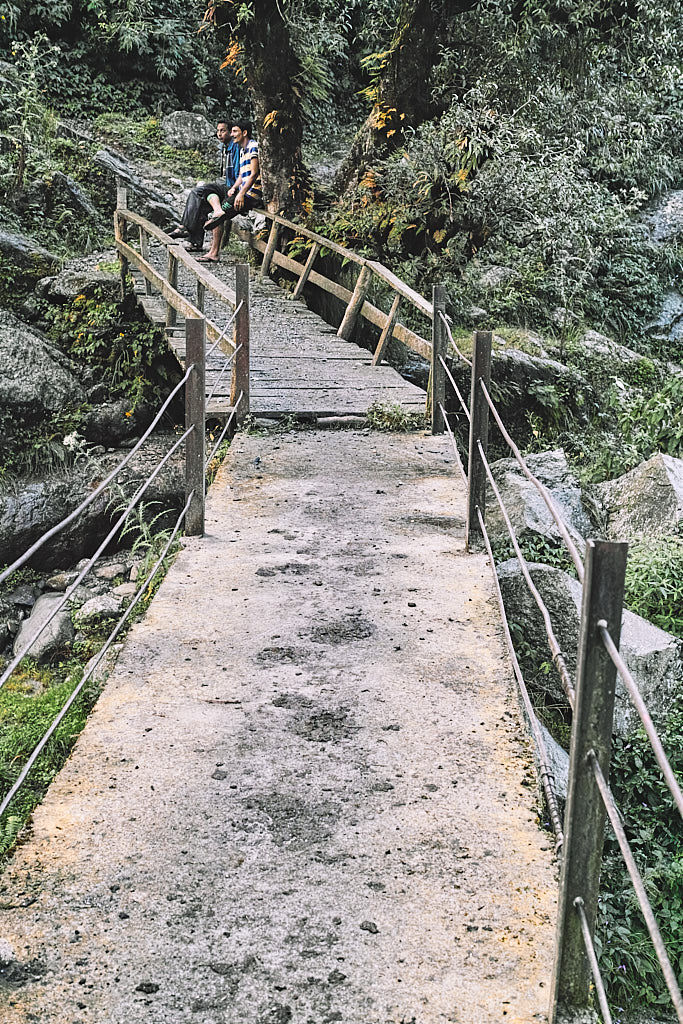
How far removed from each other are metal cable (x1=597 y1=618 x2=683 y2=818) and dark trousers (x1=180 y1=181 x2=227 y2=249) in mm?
11387

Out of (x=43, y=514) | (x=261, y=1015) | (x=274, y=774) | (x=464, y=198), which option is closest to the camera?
(x=261, y=1015)

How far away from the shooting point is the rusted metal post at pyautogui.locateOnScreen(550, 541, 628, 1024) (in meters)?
2.11

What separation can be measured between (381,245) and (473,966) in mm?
10611

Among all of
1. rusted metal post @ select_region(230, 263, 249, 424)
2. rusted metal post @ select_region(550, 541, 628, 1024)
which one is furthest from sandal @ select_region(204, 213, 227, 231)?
rusted metal post @ select_region(550, 541, 628, 1024)

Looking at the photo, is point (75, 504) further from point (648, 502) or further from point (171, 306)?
point (648, 502)

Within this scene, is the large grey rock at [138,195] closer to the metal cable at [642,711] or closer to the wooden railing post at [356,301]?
the wooden railing post at [356,301]

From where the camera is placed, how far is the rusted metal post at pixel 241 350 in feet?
26.0

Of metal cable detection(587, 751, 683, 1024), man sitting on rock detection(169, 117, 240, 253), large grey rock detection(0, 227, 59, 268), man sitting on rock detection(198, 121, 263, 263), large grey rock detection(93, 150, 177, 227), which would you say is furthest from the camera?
large grey rock detection(93, 150, 177, 227)

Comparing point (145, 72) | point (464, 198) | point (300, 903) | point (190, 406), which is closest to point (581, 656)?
point (300, 903)

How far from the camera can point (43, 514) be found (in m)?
9.64

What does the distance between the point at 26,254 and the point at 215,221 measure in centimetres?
241

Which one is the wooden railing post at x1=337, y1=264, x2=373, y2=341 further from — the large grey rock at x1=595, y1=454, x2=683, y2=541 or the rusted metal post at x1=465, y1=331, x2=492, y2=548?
the rusted metal post at x1=465, y1=331, x2=492, y2=548

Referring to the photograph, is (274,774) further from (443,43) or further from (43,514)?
(443,43)

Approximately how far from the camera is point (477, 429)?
547 centimetres
